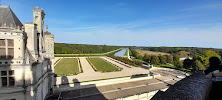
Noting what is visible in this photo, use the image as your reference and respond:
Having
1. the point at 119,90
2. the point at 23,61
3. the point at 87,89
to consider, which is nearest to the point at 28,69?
the point at 23,61

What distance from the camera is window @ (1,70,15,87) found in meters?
6.63

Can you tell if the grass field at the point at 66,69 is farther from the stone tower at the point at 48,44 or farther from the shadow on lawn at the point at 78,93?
the stone tower at the point at 48,44

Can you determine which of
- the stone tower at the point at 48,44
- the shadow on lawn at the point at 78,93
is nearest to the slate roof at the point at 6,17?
the stone tower at the point at 48,44

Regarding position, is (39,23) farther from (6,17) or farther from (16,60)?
(16,60)

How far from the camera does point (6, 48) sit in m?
6.44

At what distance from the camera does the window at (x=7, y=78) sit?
21.8ft

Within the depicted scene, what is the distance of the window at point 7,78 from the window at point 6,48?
1.08 metres

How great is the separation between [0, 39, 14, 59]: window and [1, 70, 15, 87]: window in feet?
3.54

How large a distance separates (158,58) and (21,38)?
4891cm

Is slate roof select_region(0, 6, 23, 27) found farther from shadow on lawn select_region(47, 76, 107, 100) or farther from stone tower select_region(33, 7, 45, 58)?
shadow on lawn select_region(47, 76, 107, 100)

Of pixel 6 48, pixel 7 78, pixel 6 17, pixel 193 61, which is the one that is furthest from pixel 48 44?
pixel 193 61

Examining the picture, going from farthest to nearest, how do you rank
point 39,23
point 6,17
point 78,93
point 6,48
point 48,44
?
point 78,93 → point 48,44 → point 39,23 → point 6,17 → point 6,48

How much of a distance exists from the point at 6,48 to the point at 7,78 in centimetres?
200

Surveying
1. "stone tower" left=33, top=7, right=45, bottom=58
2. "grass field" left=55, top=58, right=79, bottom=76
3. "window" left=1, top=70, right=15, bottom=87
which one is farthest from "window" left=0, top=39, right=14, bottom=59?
"grass field" left=55, top=58, right=79, bottom=76
